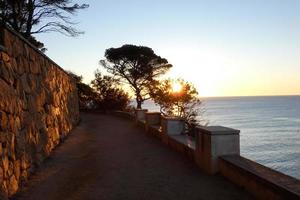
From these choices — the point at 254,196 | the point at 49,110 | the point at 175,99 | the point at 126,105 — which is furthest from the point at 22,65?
the point at 126,105

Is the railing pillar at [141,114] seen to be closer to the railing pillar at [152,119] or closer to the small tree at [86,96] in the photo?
the railing pillar at [152,119]

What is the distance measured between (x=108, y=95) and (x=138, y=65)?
4884 mm

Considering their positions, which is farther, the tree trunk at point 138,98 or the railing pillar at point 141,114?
the tree trunk at point 138,98

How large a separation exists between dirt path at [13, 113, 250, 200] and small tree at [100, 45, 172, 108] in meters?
33.3

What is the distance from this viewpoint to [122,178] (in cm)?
898

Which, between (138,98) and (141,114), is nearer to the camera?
(141,114)

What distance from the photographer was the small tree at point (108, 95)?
146 feet

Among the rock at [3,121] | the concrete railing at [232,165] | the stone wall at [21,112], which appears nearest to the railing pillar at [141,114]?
the stone wall at [21,112]

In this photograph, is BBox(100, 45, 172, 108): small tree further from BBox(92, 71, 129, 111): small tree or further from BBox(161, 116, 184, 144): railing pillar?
BBox(161, 116, 184, 144): railing pillar

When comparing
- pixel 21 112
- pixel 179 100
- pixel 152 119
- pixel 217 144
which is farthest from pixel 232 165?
pixel 179 100

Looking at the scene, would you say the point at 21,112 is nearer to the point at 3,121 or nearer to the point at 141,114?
the point at 3,121

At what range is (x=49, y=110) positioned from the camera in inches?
500

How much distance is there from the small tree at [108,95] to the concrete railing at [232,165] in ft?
105

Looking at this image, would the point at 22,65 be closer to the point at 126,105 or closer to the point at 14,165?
the point at 14,165
